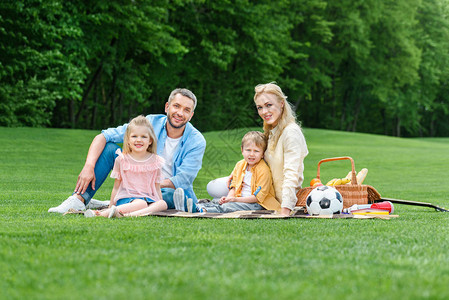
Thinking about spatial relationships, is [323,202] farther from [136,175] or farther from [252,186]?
[136,175]

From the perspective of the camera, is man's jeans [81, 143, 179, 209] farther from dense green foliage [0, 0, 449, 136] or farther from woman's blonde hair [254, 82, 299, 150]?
dense green foliage [0, 0, 449, 136]

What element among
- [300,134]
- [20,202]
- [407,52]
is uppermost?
[407,52]

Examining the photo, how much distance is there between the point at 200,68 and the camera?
28.8 metres

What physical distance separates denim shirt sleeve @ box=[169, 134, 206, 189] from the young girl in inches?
10.3

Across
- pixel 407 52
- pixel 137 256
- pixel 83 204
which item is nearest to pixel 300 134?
pixel 83 204

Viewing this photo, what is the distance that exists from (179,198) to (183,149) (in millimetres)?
604

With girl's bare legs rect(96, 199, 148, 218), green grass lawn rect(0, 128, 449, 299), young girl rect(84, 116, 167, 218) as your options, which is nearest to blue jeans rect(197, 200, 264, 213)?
young girl rect(84, 116, 167, 218)

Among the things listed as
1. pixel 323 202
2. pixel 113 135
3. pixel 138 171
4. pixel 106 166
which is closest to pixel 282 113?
pixel 323 202

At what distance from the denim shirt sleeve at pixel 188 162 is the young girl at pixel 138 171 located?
10.3 inches

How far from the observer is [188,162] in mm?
5578

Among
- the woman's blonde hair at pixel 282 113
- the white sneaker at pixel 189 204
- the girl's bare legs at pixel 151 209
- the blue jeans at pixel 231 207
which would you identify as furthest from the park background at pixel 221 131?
the woman's blonde hair at pixel 282 113

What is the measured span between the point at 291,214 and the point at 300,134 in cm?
87

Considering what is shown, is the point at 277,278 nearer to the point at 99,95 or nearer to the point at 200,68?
the point at 200,68

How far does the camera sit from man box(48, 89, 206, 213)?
5406mm
